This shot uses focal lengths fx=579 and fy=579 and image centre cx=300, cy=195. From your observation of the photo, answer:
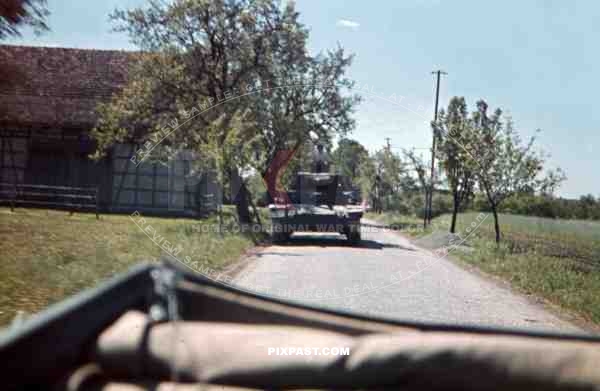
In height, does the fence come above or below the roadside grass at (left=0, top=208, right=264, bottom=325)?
above

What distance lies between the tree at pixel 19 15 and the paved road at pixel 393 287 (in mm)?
3392

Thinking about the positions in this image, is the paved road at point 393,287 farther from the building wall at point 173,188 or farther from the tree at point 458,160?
the tree at point 458,160

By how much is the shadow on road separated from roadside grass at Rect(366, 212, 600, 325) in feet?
3.86

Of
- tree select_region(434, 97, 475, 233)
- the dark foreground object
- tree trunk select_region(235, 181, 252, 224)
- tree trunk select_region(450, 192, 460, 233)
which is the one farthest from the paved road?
tree trunk select_region(450, 192, 460, 233)

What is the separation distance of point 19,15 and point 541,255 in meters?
11.5

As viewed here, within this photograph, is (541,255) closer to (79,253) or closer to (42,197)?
(79,253)

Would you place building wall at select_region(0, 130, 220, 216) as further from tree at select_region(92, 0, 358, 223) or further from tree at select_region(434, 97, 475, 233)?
tree at select_region(434, 97, 475, 233)

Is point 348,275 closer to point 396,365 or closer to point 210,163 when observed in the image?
point 210,163

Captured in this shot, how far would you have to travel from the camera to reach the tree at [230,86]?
5551 mm

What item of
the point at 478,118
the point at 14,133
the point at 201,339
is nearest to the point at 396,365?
the point at 201,339

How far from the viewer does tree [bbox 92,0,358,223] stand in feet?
18.2

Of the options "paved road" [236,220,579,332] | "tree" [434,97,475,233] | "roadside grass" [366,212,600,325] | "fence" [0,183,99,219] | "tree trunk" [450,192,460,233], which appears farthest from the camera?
"tree trunk" [450,192,460,233]

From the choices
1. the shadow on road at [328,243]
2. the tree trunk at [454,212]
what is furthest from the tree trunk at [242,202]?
the tree trunk at [454,212]

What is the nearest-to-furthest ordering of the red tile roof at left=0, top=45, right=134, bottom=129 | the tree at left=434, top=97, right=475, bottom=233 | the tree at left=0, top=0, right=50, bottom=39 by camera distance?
the tree at left=0, top=0, right=50, bottom=39 < the tree at left=434, top=97, right=475, bottom=233 < the red tile roof at left=0, top=45, right=134, bottom=129
